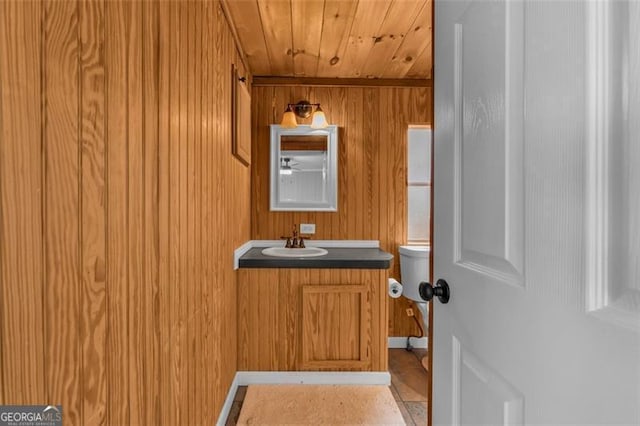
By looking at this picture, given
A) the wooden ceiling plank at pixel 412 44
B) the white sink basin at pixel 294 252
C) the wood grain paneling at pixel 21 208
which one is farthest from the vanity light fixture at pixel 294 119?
the wood grain paneling at pixel 21 208

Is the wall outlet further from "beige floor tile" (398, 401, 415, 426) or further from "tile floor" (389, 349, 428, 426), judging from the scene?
"beige floor tile" (398, 401, 415, 426)

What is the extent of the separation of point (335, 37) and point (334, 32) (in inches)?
2.4

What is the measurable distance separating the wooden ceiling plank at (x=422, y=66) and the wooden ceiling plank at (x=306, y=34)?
731 millimetres

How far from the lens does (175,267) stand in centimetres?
121

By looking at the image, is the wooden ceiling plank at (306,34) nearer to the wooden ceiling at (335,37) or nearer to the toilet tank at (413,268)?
the wooden ceiling at (335,37)

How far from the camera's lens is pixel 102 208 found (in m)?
0.78

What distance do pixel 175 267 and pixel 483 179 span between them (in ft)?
3.27

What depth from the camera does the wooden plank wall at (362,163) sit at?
2854 mm

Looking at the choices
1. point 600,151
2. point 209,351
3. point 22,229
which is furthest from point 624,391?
point 209,351

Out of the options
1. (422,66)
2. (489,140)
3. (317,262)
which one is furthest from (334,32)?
(489,140)

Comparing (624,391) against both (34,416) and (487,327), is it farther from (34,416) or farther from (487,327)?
(34,416)

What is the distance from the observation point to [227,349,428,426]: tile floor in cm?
203

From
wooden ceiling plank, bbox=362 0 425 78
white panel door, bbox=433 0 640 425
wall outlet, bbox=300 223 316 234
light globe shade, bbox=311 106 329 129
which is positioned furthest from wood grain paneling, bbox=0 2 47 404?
wall outlet, bbox=300 223 316 234
